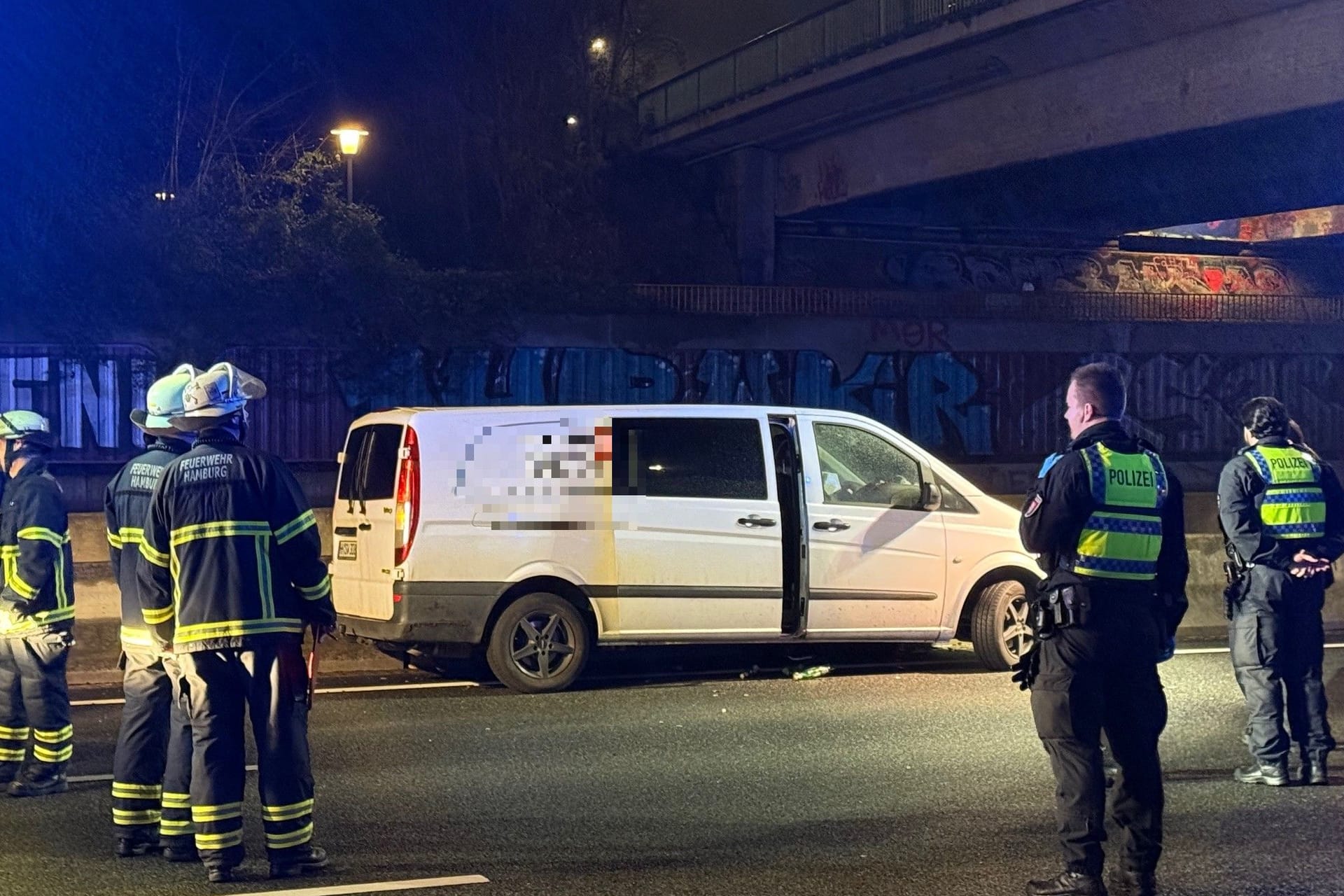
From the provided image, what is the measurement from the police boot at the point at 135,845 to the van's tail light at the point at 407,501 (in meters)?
3.55

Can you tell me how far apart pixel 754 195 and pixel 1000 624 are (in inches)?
1296

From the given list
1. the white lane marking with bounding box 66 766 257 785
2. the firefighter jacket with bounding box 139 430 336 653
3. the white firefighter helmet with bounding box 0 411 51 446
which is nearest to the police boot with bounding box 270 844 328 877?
the firefighter jacket with bounding box 139 430 336 653

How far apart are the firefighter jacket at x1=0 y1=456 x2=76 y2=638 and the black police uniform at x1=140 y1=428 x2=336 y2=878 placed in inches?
57.3

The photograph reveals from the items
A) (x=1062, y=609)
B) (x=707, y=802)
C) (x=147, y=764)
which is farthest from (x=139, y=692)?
(x=1062, y=609)

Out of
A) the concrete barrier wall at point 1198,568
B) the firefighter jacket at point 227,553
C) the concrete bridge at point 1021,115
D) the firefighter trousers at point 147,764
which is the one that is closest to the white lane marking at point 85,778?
the firefighter trousers at point 147,764

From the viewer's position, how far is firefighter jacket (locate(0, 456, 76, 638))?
678 cm

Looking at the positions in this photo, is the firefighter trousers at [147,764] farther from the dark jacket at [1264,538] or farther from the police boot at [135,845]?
the dark jacket at [1264,538]

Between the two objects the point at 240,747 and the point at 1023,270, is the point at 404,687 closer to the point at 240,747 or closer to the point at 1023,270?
the point at 240,747

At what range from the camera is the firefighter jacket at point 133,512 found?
237 inches

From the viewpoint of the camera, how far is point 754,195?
42312 mm

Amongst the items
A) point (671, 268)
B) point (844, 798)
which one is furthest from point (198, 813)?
point (671, 268)

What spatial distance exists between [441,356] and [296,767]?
19.8 m

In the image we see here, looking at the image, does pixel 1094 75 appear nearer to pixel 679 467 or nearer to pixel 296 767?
pixel 679 467

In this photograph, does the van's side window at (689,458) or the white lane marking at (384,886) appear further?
the van's side window at (689,458)
